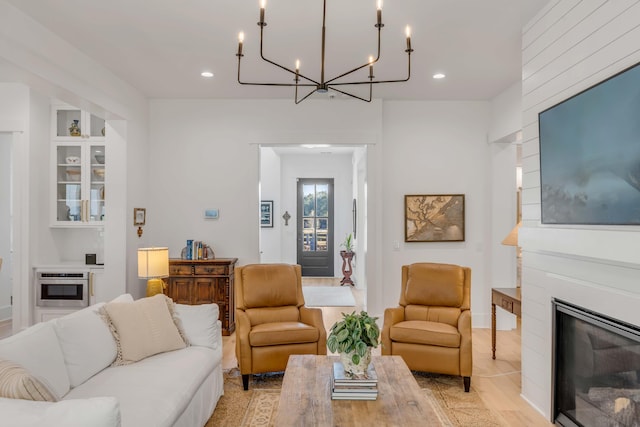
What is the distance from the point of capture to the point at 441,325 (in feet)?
12.5

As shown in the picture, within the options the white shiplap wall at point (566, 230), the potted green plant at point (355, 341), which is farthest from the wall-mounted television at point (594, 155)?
the potted green plant at point (355, 341)

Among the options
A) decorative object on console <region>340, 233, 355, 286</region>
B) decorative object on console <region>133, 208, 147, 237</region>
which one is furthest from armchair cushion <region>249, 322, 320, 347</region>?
decorative object on console <region>340, 233, 355, 286</region>

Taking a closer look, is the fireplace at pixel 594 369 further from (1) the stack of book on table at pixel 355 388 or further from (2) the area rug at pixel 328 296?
(2) the area rug at pixel 328 296

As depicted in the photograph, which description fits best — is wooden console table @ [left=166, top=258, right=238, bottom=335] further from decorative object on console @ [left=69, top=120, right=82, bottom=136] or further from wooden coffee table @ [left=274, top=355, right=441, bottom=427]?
wooden coffee table @ [left=274, top=355, right=441, bottom=427]

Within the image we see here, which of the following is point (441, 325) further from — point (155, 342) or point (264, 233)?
point (264, 233)

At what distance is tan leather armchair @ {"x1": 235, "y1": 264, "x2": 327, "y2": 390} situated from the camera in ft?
11.8

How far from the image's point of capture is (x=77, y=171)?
17.8 feet

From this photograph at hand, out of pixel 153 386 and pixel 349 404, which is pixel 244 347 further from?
pixel 349 404

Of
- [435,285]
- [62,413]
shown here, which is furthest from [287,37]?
[62,413]

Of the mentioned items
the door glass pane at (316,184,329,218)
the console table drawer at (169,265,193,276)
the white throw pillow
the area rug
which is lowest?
the area rug

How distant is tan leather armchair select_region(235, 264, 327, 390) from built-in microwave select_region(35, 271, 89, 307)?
2.20 meters

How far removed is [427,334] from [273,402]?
1376mm

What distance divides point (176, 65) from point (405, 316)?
337 centimetres

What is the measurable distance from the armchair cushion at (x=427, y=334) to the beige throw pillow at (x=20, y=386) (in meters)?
2.69
